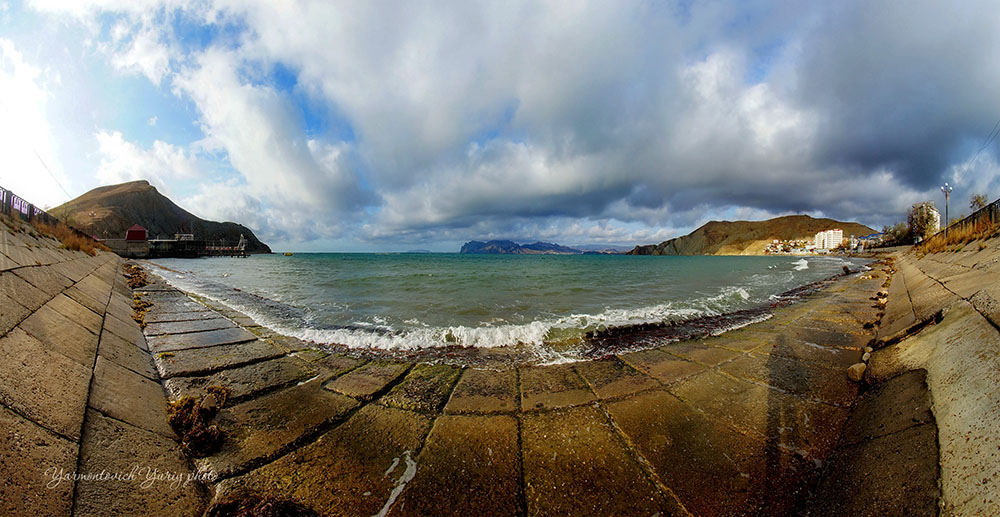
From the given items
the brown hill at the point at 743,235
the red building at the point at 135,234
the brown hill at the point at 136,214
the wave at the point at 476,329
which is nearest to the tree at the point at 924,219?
the wave at the point at 476,329

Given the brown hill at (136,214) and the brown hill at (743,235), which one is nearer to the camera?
the brown hill at (136,214)

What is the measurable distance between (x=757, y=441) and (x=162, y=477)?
4.52 meters

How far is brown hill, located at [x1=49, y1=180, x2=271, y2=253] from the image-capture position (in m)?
84.1

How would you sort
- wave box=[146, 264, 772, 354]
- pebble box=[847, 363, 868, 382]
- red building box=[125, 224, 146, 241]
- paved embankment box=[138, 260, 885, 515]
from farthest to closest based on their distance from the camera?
1. red building box=[125, 224, 146, 241]
2. wave box=[146, 264, 772, 354]
3. pebble box=[847, 363, 868, 382]
4. paved embankment box=[138, 260, 885, 515]

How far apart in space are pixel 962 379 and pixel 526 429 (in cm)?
346

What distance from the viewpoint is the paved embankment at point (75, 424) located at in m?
1.64

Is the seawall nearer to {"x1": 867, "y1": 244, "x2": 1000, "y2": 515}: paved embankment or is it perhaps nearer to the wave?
{"x1": 867, "y1": 244, "x2": 1000, "y2": 515}: paved embankment

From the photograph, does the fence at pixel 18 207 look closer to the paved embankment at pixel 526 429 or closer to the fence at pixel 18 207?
the fence at pixel 18 207

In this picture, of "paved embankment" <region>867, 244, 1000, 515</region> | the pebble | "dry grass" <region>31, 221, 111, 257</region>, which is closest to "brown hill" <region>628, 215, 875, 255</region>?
"paved embankment" <region>867, 244, 1000, 515</region>

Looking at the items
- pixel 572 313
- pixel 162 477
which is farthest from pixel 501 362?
pixel 572 313

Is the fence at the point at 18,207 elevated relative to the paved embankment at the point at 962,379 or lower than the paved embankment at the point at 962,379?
elevated

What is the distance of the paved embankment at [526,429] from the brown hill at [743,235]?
180937mm

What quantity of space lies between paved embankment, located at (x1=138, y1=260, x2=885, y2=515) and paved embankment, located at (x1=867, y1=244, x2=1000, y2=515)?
63 cm

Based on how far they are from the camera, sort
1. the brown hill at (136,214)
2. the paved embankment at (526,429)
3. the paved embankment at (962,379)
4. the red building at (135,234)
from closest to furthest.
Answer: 1. the paved embankment at (962,379)
2. the paved embankment at (526,429)
3. the red building at (135,234)
4. the brown hill at (136,214)
